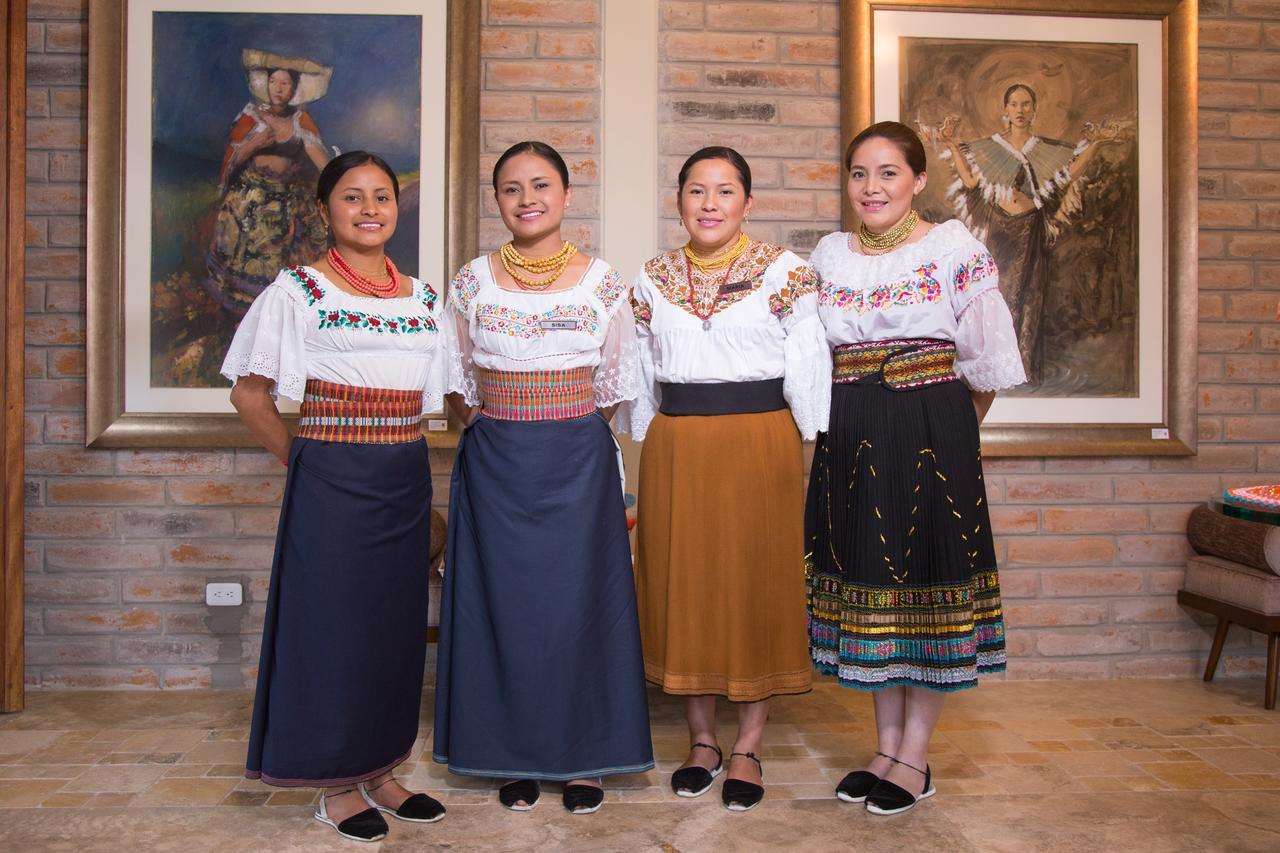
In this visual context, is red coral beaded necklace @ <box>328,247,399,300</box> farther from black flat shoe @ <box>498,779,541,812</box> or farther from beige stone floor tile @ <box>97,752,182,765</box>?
beige stone floor tile @ <box>97,752,182,765</box>

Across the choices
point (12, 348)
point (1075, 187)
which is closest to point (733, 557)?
point (1075, 187)

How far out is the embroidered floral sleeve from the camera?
2.73 meters

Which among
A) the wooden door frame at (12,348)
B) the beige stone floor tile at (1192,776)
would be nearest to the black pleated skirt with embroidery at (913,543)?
the beige stone floor tile at (1192,776)

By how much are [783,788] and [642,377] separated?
3.91 ft

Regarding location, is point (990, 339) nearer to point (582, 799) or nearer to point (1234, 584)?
point (582, 799)

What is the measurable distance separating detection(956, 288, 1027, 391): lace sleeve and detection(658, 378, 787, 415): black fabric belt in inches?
19.3

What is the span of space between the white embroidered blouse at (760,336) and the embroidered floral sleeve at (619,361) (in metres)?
0.10

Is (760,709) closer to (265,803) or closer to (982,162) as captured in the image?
(265,803)

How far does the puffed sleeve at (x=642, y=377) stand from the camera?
2811mm

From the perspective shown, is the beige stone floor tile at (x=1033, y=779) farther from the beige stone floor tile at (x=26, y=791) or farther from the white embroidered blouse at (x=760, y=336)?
the beige stone floor tile at (x=26, y=791)

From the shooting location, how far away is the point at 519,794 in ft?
8.63

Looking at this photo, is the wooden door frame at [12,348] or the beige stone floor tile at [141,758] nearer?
the beige stone floor tile at [141,758]

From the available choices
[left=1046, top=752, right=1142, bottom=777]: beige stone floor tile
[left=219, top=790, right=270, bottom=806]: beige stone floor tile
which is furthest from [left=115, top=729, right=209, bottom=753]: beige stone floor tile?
[left=1046, top=752, right=1142, bottom=777]: beige stone floor tile

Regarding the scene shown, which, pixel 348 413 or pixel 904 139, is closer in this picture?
pixel 348 413
